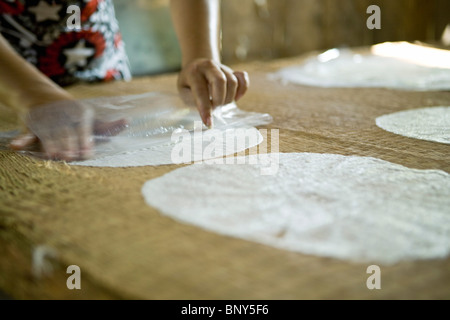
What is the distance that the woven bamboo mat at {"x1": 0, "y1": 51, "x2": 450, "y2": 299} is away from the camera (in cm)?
34

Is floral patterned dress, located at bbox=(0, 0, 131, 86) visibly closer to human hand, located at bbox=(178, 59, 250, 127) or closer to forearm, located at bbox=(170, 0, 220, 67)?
forearm, located at bbox=(170, 0, 220, 67)

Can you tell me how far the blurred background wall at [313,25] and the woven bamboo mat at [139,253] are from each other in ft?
5.76

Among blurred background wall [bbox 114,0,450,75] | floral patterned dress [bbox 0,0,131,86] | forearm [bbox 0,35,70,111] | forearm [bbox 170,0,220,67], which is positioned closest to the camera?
forearm [bbox 0,35,70,111]

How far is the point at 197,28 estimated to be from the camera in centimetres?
101

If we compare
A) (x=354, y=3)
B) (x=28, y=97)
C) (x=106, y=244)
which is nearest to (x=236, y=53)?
(x=354, y=3)

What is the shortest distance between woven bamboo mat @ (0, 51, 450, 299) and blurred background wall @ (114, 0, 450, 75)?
176 centimetres

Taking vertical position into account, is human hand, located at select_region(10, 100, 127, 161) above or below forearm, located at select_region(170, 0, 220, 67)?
below

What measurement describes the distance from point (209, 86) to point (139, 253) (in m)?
0.50

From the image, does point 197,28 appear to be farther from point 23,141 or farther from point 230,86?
point 23,141

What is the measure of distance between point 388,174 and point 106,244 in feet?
1.11

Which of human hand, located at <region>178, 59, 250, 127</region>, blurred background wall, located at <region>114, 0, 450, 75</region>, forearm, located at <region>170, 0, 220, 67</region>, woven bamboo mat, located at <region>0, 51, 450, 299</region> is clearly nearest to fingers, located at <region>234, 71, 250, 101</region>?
human hand, located at <region>178, 59, 250, 127</region>

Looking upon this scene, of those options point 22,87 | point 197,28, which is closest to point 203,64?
point 197,28

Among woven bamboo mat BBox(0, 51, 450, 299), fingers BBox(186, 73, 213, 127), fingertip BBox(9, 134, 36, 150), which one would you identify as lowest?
woven bamboo mat BBox(0, 51, 450, 299)
